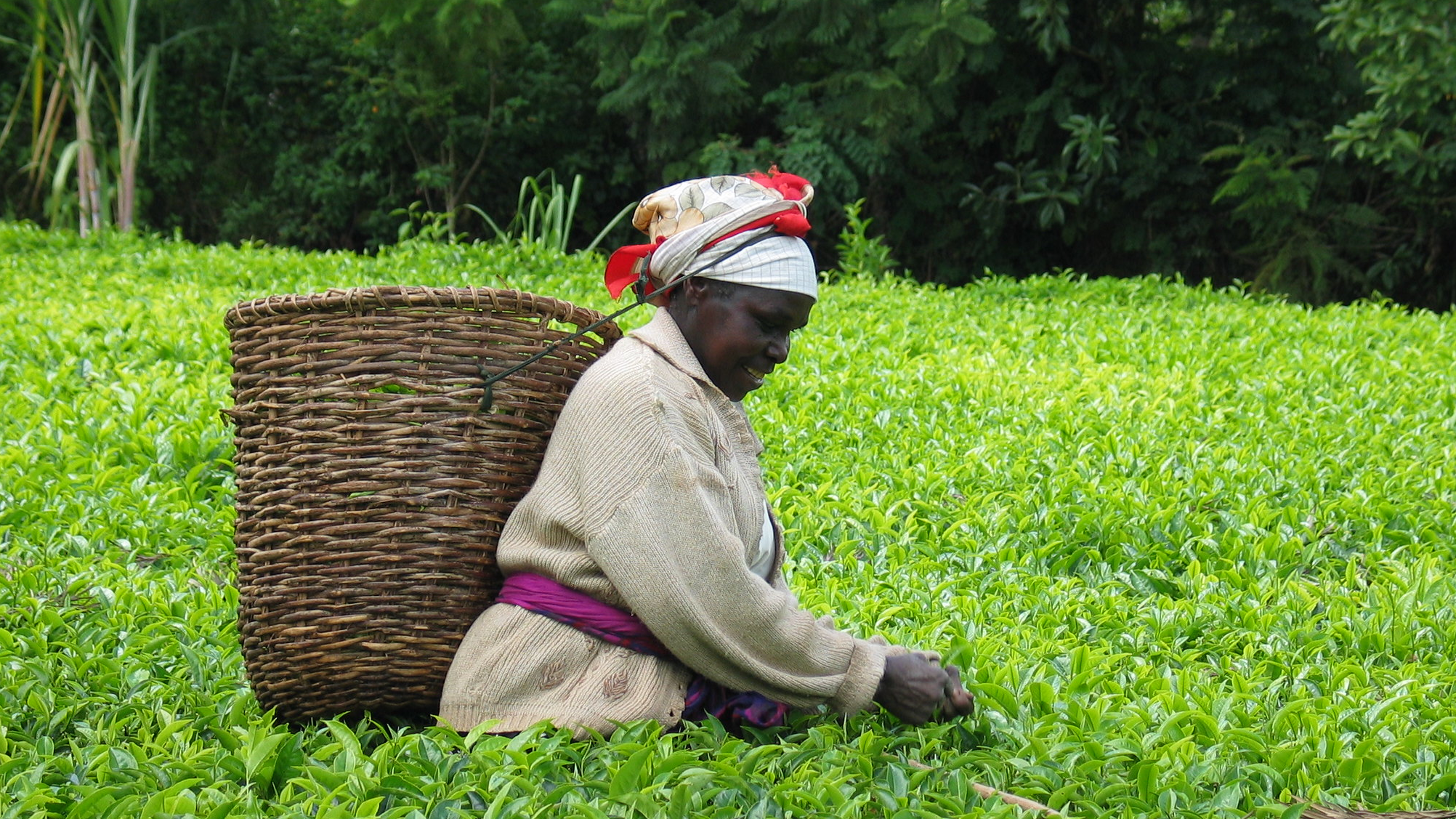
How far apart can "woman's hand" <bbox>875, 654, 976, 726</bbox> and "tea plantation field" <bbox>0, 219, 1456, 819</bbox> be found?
3.3 inches

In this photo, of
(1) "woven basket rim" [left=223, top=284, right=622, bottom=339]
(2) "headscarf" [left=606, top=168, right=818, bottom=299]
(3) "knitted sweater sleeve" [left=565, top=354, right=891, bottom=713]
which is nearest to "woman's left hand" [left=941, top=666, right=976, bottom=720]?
(3) "knitted sweater sleeve" [left=565, top=354, right=891, bottom=713]

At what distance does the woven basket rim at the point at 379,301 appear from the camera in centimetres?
210

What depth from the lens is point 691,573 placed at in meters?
1.99

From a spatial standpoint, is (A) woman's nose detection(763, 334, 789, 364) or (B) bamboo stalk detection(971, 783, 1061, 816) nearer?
(B) bamboo stalk detection(971, 783, 1061, 816)

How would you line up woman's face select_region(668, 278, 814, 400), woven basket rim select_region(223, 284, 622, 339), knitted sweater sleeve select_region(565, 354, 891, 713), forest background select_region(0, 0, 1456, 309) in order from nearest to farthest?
1. knitted sweater sleeve select_region(565, 354, 891, 713)
2. woven basket rim select_region(223, 284, 622, 339)
3. woman's face select_region(668, 278, 814, 400)
4. forest background select_region(0, 0, 1456, 309)

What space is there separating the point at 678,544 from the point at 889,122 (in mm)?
7830

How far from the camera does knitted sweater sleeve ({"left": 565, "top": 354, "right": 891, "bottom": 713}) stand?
1.99m

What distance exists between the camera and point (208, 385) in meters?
4.91

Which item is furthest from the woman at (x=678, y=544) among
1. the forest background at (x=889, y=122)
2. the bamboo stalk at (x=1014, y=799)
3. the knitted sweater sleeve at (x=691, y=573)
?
the forest background at (x=889, y=122)

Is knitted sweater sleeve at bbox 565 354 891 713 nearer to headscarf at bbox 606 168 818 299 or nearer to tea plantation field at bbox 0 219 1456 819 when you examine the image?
tea plantation field at bbox 0 219 1456 819

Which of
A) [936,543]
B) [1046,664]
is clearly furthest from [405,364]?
[936,543]

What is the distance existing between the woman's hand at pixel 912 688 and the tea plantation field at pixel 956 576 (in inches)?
3.3

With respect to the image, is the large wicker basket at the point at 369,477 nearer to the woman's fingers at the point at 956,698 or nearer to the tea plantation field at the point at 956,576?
the tea plantation field at the point at 956,576

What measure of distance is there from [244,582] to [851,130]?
25.9 feet
